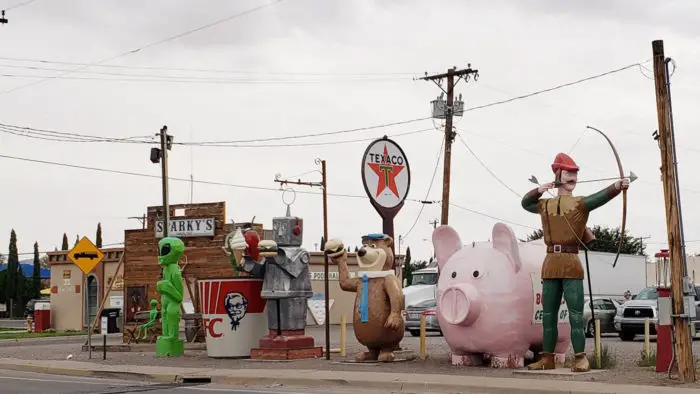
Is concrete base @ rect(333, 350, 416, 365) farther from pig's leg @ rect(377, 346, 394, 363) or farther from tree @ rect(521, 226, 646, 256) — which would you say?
tree @ rect(521, 226, 646, 256)

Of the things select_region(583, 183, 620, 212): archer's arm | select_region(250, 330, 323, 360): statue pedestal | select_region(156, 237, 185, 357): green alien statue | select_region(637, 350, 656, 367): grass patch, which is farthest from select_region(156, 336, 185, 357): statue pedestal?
select_region(583, 183, 620, 212): archer's arm

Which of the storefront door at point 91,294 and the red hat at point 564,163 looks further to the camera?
the storefront door at point 91,294

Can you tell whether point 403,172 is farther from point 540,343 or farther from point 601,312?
point 601,312

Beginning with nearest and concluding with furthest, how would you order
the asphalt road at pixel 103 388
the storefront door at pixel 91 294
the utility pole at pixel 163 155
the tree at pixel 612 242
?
the asphalt road at pixel 103 388, the utility pole at pixel 163 155, the storefront door at pixel 91 294, the tree at pixel 612 242

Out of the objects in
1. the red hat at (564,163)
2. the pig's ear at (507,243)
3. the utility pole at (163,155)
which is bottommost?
the pig's ear at (507,243)

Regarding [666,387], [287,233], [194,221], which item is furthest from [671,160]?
[194,221]

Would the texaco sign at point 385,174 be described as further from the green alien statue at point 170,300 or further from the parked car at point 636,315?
the parked car at point 636,315

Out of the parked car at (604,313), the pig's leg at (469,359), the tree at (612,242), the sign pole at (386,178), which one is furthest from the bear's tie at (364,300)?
the tree at (612,242)

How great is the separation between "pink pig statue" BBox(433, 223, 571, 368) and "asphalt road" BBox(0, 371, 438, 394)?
273cm

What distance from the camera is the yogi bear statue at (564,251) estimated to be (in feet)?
53.1

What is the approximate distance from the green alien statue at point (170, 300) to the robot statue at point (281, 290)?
8.21 ft

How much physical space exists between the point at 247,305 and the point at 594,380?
858 centimetres

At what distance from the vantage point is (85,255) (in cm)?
2288

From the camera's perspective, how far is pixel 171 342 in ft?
74.6
